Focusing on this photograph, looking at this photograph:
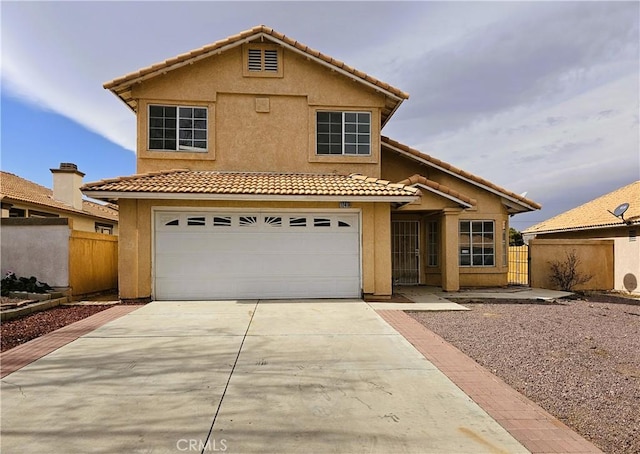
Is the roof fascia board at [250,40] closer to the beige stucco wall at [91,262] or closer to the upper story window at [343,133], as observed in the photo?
the upper story window at [343,133]

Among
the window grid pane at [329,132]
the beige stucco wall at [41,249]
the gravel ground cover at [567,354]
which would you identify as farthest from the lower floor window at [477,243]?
the beige stucco wall at [41,249]

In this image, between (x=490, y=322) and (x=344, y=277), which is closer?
(x=490, y=322)

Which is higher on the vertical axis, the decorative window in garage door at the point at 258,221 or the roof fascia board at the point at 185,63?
the roof fascia board at the point at 185,63

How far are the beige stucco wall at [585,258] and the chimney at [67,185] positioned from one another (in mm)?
21745

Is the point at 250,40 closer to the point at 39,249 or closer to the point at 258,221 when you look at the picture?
the point at 258,221

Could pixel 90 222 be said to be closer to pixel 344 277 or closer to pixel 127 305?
pixel 127 305

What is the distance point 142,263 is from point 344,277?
5572 mm

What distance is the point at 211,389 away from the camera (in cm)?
479

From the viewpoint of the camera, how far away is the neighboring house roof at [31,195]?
1717cm

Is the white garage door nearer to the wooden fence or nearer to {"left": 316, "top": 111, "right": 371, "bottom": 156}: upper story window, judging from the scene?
{"left": 316, "top": 111, "right": 371, "bottom": 156}: upper story window

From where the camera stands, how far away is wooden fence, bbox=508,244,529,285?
16.2 meters

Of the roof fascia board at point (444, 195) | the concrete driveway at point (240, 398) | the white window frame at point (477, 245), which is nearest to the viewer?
the concrete driveway at point (240, 398)

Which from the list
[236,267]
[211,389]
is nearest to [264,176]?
[236,267]

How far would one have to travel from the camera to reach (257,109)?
1259cm
